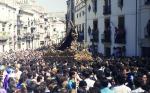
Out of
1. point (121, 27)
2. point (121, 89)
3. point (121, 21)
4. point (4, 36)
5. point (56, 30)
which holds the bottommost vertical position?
point (121, 89)

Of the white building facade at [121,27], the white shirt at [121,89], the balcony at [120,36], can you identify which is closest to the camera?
the white shirt at [121,89]

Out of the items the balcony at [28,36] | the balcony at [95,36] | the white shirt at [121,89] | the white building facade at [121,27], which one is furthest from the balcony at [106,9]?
the balcony at [28,36]

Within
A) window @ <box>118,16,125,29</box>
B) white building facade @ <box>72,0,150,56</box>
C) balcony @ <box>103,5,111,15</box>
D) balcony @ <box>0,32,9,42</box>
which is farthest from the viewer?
balcony @ <box>0,32,9,42</box>

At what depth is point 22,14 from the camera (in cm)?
7662

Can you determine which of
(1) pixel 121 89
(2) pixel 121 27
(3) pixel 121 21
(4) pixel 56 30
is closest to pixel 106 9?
(3) pixel 121 21

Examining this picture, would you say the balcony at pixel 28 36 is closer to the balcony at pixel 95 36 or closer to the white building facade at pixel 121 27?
the white building facade at pixel 121 27

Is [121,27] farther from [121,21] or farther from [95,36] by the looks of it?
[95,36]

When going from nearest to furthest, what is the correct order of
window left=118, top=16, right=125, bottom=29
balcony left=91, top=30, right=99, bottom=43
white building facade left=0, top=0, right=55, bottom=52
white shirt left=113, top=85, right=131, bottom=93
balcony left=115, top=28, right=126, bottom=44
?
white shirt left=113, top=85, right=131, bottom=93 → balcony left=115, top=28, right=126, bottom=44 → window left=118, top=16, right=125, bottom=29 → balcony left=91, top=30, right=99, bottom=43 → white building facade left=0, top=0, right=55, bottom=52

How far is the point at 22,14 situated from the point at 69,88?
6568cm

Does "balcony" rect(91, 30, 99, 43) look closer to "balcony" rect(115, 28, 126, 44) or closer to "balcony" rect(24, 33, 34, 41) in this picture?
"balcony" rect(115, 28, 126, 44)

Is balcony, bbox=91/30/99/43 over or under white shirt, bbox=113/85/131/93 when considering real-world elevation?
over

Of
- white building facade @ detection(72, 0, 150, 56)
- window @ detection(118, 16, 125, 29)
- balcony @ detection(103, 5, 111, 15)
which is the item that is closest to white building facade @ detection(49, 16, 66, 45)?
white building facade @ detection(72, 0, 150, 56)

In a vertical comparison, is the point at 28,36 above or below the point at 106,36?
below

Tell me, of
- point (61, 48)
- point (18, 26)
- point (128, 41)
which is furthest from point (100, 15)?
point (18, 26)
